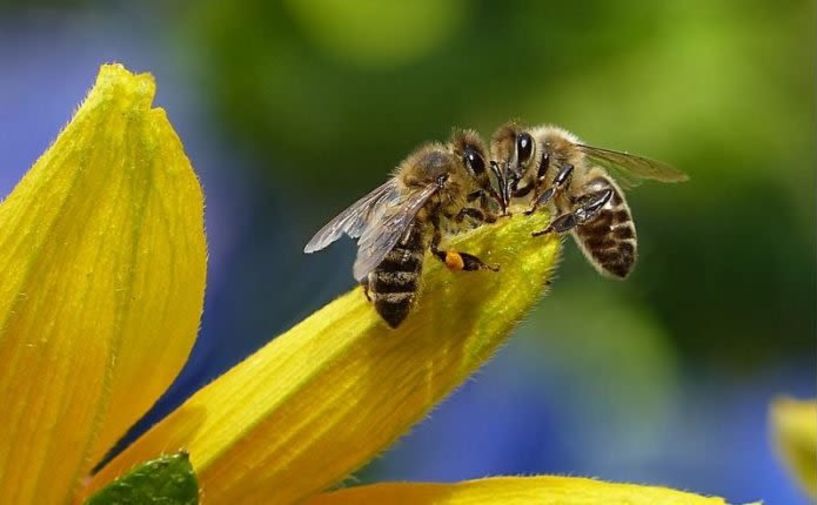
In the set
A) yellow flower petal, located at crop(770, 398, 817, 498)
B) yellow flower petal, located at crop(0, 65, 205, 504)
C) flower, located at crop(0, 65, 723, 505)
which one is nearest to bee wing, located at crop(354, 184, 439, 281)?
flower, located at crop(0, 65, 723, 505)

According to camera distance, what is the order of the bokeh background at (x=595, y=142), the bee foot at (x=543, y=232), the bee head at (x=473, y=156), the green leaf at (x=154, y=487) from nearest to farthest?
the green leaf at (x=154, y=487), the bee foot at (x=543, y=232), the bee head at (x=473, y=156), the bokeh background at (x=595, y=142)

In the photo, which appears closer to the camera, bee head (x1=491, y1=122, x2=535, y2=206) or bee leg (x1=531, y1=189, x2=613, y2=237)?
bee leg (x1=531, y1=189, x2=613, y2=237)

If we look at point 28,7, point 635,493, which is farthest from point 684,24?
point 635,493

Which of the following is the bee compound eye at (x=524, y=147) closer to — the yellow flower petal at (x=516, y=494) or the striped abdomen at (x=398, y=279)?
the striped abdomen at (x=398, y=279)

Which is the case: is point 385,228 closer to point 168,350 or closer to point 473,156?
point 473,156

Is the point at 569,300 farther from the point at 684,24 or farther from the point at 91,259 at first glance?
the point at 91,259

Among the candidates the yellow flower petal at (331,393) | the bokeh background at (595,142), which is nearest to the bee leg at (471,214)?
the yellow flower petal at (331,393)

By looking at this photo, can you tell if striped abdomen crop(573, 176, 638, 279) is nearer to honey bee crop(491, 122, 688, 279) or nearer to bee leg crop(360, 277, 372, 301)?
honey bee crop(491, 122, 688, 279)
